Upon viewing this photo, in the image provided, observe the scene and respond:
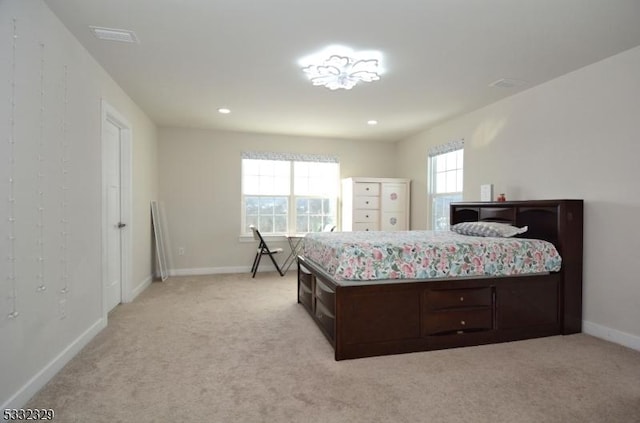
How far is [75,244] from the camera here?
2605 millimetres

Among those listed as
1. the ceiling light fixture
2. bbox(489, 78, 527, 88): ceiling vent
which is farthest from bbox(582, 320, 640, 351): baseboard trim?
the ceiling light fixture

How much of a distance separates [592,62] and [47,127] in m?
4.17

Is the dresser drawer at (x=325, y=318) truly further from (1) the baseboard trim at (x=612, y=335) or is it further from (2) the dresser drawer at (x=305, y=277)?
(1) the baseboard trim at (x=612, y=335)

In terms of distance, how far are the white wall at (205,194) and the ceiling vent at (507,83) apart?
331cm

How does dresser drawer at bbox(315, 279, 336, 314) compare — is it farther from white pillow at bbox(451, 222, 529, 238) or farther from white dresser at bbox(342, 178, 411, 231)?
white dresser at bbox(342, 178, 411, 231)

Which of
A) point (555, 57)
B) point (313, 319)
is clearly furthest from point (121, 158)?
point (555, 57)

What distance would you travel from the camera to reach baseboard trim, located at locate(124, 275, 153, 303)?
158 inches

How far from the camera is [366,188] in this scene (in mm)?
5801

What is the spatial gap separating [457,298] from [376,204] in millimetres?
3244

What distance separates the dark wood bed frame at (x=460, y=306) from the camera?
100 inches

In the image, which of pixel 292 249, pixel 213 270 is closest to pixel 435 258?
pixel 292 249

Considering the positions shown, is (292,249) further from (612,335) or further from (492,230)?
(612,335)

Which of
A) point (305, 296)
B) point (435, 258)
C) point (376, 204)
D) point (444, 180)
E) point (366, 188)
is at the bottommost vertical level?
point (305, 296)

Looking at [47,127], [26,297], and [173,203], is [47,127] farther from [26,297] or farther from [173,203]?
[173,203]
